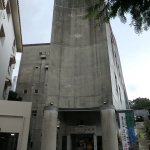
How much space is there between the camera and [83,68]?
51.7 feet

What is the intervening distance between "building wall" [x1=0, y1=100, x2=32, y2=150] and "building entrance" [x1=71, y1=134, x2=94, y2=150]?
532 cm

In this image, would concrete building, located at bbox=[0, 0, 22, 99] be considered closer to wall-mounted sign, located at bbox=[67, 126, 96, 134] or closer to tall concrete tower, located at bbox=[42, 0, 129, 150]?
tall concrete tower, located at bbox=[42, 0, 129, 150]

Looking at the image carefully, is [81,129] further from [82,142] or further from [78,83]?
[78,83]

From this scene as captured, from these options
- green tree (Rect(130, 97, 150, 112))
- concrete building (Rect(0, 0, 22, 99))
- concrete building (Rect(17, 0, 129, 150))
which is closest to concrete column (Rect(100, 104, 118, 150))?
concrete building (Rect(17, 0, 129, 150))

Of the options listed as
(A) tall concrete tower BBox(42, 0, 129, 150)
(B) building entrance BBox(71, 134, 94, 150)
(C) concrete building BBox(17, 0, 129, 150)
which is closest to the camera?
(C) concrete building BBox(17, 0, 129, 150)

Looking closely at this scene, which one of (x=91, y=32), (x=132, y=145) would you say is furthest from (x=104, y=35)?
(x=132, y=145)

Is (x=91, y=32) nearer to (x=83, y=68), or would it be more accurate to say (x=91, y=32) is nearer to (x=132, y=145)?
(x=83, y=68)

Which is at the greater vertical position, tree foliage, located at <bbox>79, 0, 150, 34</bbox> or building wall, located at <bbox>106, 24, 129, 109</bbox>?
building wall, located at <bbox>106, 24, 129, 109</bbox>

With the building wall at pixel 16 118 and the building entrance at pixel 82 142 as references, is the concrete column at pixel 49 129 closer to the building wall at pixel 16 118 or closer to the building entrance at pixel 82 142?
the building wall at pixel 16 118

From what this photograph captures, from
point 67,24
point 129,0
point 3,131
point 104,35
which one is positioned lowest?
point 3,131

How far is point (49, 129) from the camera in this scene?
41.8 ft

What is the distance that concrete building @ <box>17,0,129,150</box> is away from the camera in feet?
42.5

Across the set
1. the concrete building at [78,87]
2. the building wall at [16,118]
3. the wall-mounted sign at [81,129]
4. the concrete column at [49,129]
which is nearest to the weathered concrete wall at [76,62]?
the concrete building at [78,87]

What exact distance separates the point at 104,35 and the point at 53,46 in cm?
503
